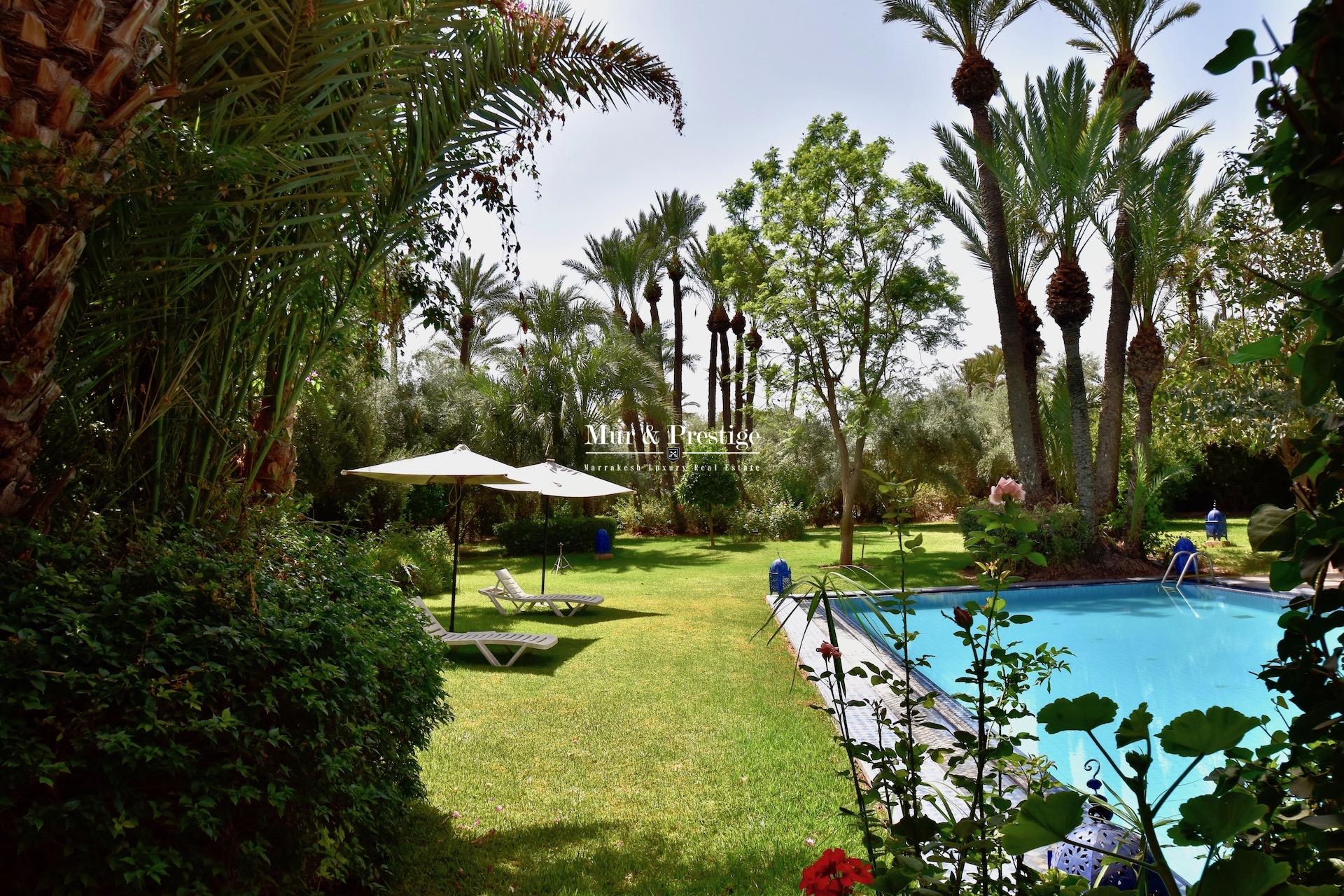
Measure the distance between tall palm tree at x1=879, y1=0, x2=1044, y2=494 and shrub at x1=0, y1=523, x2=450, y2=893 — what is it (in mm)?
15147

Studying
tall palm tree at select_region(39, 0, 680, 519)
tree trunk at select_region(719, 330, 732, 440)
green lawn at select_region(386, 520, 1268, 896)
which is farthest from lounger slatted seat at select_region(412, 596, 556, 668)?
tree trunk at select_region(719, 330, 732, 440)

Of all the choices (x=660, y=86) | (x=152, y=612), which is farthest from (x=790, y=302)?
(x=152, y=612)

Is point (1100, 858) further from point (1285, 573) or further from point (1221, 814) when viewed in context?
point (1285, 573)

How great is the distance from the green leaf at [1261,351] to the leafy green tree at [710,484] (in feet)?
68.9

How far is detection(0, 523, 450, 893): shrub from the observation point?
2.32 metres

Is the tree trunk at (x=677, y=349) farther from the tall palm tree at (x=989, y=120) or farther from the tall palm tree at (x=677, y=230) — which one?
the tall palm tree at (x=989, y=120)

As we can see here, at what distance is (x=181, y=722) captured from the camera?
8.30 ft

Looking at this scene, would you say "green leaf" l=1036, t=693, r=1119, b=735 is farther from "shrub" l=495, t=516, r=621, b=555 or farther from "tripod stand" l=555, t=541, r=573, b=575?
"shrub" l=495, t=516, r=621, b=555

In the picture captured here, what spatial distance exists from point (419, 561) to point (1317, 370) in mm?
14374

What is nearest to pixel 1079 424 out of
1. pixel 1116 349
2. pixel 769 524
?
pixel 1116 349

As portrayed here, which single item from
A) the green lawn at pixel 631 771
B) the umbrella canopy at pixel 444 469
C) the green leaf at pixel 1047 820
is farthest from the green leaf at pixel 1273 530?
the umbrella canopy at pixel 444 469

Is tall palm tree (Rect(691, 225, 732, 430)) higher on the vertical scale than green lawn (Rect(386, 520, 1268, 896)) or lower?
higher

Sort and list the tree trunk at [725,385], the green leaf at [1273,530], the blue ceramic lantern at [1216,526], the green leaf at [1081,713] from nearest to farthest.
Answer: the green leaf at [1273,530], the green leaf at [1081,713], the blue ceramic lantern at [1216,526], the tree trunk at [725,385]

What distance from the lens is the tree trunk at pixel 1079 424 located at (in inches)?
623
